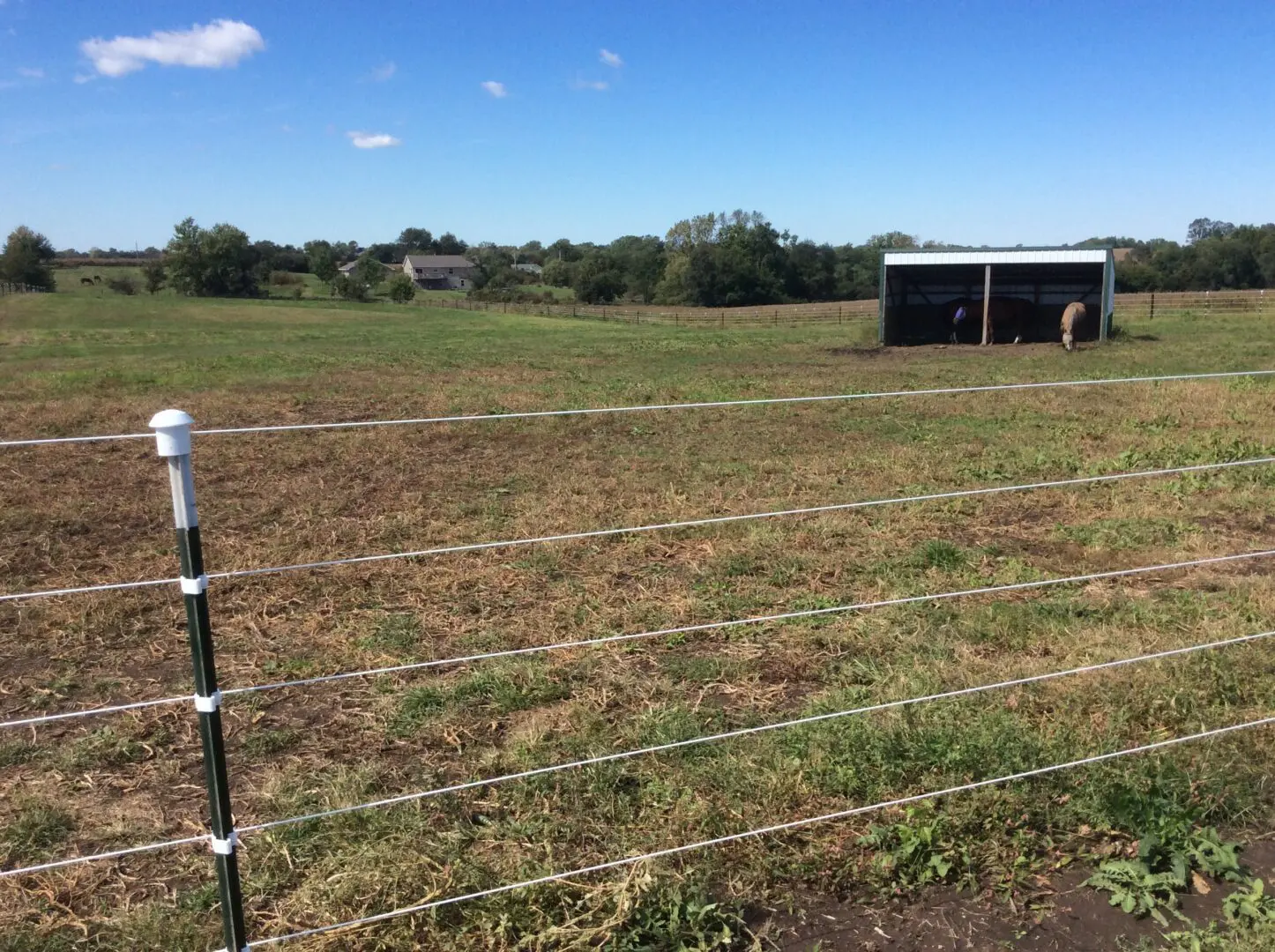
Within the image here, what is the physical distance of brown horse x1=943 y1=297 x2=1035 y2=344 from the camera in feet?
84.0

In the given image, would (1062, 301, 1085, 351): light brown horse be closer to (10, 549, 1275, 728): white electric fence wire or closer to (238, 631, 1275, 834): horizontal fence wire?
(10, 549, 1275, 728): white electric fence wire

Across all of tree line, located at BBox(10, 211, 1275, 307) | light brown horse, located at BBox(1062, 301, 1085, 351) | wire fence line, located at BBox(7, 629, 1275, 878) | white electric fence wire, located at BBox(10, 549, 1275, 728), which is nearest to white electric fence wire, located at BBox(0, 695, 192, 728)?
white electric fence wire, located at BBox(10, 549, 1275, 728)

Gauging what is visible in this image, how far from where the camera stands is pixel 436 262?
127188mm

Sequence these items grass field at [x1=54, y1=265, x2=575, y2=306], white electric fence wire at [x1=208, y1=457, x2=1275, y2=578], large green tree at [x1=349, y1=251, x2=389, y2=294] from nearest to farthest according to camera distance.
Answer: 1. white electric fence wire at [x1=208, y1=457, x2=1275, y2=578]
2. grass field at [x1=54, y1=265, x2=575, y2=306]
3. large green tree at [x1=349, y1=251, x2=389, y2=294]

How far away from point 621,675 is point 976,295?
26.0 metres

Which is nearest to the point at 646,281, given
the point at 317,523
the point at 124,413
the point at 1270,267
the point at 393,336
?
the point at 1270,267

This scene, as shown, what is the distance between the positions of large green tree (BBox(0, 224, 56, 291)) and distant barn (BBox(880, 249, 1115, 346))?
84.8 metres

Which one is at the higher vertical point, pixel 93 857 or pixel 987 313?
pixel 987 313

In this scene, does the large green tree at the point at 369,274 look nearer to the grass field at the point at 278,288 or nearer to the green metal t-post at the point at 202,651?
the grass field at the point at 278,288

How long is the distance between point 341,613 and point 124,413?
9189 mm

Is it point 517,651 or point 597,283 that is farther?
point 597,283

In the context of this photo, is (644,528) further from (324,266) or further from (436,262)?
(436,262)

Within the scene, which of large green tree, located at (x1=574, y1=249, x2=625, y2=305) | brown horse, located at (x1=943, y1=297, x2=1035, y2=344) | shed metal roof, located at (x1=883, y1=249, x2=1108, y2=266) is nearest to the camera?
shed metal roof, located at (x1=883, y1=249, x2=1108, y2=266)

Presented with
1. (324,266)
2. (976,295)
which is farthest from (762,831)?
(324,266)
